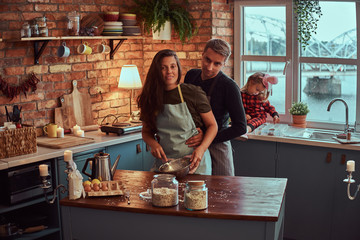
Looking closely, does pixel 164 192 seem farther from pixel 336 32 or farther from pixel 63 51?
pixel 336 32

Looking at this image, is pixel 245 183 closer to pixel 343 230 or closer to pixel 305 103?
pixel 343 230

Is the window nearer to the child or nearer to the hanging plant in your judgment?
the hanging plant

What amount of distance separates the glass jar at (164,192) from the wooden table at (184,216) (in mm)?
34

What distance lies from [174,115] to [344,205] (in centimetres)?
192

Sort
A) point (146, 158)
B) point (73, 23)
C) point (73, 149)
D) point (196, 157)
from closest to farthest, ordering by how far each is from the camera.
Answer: point (196, 157) → point (73, 149) → point (73, 23) → point (146, 158)

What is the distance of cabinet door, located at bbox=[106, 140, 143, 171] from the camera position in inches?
164

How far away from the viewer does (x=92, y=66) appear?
4656 millimetres

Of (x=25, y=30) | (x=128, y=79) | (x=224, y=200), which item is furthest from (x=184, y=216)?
(x=128, y=79)

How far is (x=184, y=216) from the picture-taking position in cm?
234

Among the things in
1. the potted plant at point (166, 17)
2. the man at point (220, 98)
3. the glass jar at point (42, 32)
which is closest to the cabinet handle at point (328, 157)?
the man at point (220, 98)

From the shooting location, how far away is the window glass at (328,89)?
14.7 ft

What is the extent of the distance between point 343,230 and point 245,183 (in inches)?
66.2

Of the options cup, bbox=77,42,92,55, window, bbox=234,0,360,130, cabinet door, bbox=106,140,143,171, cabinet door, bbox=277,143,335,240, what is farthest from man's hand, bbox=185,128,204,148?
window, bbox=234,0,360,130

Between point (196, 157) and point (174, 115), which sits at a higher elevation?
point (174, 115)
